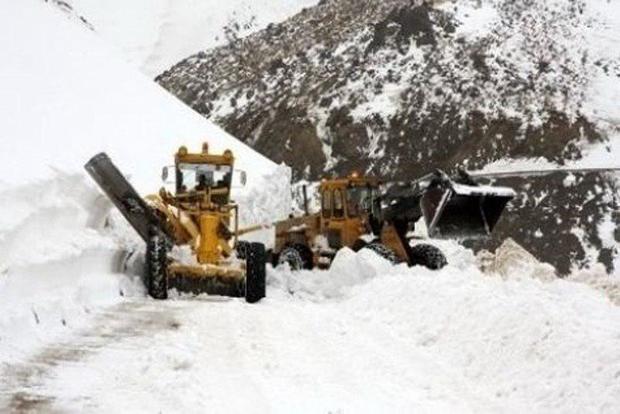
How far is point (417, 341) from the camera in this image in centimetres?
776

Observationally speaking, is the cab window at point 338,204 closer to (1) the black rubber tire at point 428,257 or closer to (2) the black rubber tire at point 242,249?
(1) the black rubber tire at point 428,257

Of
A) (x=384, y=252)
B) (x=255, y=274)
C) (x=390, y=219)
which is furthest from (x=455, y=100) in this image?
(x=255, y=274)

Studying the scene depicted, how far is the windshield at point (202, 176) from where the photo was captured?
14484mm

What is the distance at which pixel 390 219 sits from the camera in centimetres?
1402

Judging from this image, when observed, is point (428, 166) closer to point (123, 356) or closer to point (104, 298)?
point (104, 298)

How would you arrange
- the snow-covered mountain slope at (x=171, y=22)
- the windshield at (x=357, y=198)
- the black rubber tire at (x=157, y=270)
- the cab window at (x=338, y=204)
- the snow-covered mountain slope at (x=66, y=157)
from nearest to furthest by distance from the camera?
1. the snow-covered mountain slope at (x=66, y=157)
2. the black rubber tire at (x=157, y=270)
3. the windshield at (x=357, y=198)
4. the cab window at (x=338, y=204)
5. the snow-covered mountain slope at (x=171, y=22)

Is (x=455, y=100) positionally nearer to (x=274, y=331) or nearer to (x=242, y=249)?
(x=242, y=249)

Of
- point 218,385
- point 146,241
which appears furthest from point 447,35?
point 218,385

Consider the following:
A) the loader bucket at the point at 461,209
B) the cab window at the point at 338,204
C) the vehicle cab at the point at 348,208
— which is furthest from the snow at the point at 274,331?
the cab window at the point at 338,204

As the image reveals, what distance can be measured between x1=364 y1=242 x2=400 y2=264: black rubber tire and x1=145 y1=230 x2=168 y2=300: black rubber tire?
134 inches

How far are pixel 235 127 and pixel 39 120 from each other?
21.0 m

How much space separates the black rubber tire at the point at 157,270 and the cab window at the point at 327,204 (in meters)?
4.74

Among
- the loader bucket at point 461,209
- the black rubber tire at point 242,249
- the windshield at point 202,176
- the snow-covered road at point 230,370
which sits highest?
the windshield at point 202,176

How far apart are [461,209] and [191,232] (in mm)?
4239
